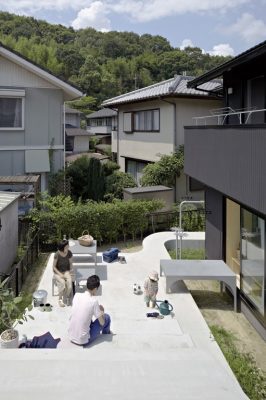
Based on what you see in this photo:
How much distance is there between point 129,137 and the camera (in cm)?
2434

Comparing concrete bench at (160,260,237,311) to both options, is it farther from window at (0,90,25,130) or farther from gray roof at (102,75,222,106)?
window at (0,90,25,130)

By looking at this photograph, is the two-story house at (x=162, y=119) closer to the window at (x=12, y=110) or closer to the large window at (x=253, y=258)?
the window at (x=12, y=110)

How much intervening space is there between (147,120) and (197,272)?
14216 mm

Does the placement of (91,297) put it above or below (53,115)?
below

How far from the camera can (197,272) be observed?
9125mm

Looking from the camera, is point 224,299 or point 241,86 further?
point 241,86

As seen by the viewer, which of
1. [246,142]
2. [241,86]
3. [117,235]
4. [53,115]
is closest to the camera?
[246,142]

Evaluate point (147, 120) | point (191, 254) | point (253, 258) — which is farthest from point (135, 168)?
point (253, 258)

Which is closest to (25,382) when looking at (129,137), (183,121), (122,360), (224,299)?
(122,360)

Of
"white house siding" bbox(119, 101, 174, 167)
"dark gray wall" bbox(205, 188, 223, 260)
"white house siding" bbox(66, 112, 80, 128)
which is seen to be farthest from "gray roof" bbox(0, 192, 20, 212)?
"white house siding" bbox(66, 112, 80, 128)

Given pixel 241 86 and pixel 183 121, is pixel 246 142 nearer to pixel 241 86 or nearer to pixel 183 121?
pixel 241 86

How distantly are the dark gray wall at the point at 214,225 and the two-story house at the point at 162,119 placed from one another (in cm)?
691

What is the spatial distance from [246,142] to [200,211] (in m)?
8.57

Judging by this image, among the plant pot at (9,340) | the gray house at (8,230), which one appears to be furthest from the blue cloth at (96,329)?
the gray house at (8,230)
